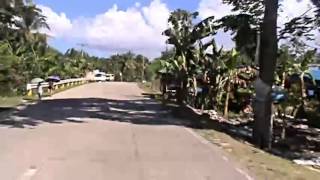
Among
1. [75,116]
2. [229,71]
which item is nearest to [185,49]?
[229,71]

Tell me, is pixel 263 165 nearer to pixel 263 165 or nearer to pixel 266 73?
pixel 263 165

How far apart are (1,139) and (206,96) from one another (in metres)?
19.1

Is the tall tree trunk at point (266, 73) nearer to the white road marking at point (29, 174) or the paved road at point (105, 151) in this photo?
the paved road at point (105, 151)

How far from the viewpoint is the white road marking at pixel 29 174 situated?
10214 mm

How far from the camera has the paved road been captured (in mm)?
10922

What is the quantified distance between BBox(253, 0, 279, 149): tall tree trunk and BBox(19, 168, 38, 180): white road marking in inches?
359

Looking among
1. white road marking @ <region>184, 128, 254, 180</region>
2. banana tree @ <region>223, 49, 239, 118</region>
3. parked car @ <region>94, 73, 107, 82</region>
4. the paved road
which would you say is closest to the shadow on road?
the paved road

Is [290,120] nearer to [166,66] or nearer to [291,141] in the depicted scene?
[291,141]

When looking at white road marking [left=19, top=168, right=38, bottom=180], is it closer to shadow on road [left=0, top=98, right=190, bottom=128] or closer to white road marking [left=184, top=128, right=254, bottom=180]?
white road marking [left=184, top=128, right=254, bottom=180]

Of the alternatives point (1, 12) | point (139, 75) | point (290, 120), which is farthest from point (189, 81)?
point (139, 75)

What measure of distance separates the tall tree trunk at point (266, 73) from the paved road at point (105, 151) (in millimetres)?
2196

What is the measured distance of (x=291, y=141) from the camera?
21.6 meters

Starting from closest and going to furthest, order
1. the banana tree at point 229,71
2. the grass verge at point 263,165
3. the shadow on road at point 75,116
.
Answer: the grass verge at point 263,165, the shadow on road at point 75,116, the banana tree at point 229,71

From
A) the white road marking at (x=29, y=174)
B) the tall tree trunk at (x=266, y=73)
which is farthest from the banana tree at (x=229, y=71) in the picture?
the white road marking at (x=29, y=174)
